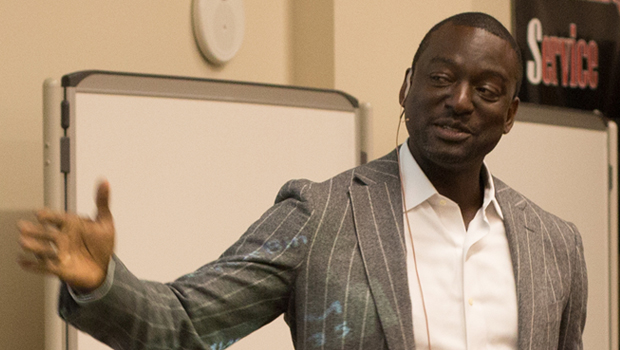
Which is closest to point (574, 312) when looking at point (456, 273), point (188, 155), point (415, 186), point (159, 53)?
point (456, 273)

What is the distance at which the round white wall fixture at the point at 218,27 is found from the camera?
2854 mm

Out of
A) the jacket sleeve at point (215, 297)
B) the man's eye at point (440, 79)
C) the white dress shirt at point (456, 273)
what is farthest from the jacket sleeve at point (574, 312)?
the jacket sleeve at point (215, 297)

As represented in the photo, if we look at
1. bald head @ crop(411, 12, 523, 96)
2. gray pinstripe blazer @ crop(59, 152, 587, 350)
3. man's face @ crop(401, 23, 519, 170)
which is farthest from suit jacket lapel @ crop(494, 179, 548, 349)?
bald head @ crop(411, 12, 523, 96)

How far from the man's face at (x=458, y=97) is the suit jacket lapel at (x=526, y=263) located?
12 centimetres

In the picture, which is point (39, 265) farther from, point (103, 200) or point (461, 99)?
point (461, 99)

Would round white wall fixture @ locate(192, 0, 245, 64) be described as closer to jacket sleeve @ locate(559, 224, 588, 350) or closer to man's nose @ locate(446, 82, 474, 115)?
man's nose @ locate(446, 82, 474, 115)

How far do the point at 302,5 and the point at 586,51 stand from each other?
1.50 m

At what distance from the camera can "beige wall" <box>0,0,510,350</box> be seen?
2348mm

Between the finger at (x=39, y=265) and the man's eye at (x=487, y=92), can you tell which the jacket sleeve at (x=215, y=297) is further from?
the man's eye at (x=487, y=92)

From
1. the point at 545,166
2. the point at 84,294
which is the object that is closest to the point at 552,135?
the point at 545,166

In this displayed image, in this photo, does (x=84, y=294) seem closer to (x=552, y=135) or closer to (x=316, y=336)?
(x=316, y=336)

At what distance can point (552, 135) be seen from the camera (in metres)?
3.23

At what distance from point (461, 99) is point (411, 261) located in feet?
0.95

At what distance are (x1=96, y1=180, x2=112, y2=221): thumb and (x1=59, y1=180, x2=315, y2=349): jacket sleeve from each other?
9cm
